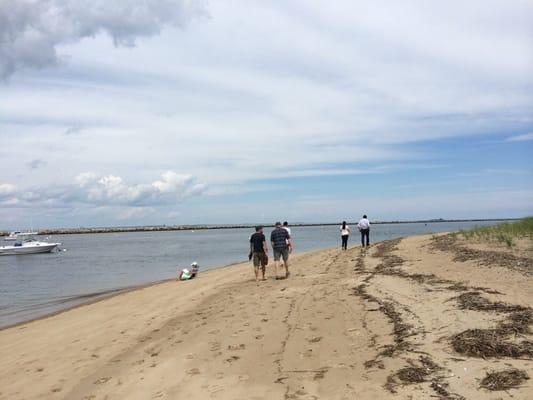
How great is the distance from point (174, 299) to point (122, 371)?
24.6 feet

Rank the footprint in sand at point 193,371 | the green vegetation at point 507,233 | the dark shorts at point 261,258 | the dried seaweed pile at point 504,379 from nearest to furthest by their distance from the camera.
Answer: the dried seaweed pile at point 504,379 → the footprint in sand at point 193,371 → the dark shorts at point 261,258 → the green vegetation at point 507,233

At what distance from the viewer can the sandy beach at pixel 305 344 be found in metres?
5.64

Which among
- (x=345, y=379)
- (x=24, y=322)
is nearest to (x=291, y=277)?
(x=24, y=322)

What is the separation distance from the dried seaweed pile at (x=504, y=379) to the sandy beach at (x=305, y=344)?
5 cm

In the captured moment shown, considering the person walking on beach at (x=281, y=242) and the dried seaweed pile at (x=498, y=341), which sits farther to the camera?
the person walking on beach at (x=281, y=242)

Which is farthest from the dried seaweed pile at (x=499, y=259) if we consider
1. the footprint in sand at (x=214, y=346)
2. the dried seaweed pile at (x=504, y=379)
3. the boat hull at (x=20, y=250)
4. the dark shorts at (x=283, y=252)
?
the boat hull at (x=20, y=250)

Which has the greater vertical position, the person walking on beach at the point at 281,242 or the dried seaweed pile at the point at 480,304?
the person walking on beach at the point at 281,242

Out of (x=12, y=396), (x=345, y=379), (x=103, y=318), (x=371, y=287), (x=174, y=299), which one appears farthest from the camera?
(x=174, y=299)

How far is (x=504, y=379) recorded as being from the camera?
512cm

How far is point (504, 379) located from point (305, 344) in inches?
115

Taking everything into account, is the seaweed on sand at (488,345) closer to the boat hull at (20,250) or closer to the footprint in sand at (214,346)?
the footprint in sand at (214,346)

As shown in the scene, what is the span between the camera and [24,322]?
14742 mm

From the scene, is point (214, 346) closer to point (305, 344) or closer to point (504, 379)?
point (305, 344)

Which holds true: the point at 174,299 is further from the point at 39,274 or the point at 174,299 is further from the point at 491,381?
the point at 39,274
